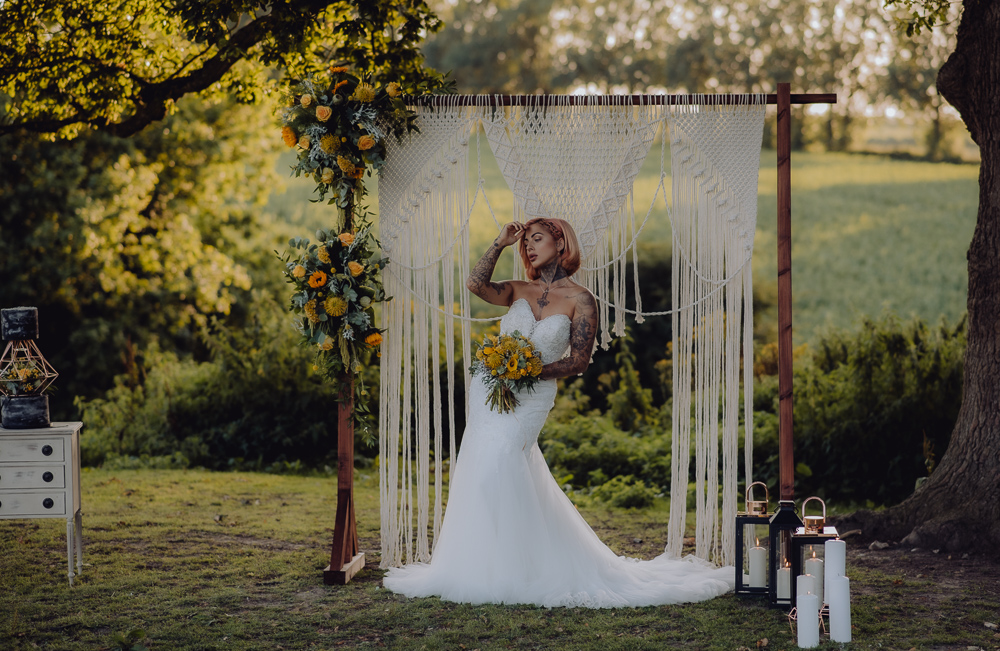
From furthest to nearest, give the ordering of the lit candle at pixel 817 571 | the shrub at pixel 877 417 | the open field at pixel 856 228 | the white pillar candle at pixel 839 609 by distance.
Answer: the open field at pixel 856 228
the shrub at pixel 877 417
the lit candle at pixel 817 571
the white pillar candle at pixel 839 609

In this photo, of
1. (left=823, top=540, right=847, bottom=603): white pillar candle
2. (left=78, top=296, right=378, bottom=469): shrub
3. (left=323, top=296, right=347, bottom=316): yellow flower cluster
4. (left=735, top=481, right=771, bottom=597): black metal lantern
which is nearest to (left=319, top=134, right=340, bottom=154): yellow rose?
(left=323, top=296, right=347, bottom=316): yellow flower cluster

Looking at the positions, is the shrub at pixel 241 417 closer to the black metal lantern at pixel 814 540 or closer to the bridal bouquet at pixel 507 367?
the bridal bouquet at pixel 507 367

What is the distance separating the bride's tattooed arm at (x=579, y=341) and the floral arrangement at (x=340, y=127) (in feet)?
4.30

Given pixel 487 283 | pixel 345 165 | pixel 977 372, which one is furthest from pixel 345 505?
pixel 977 372

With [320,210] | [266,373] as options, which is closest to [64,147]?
[266,373]

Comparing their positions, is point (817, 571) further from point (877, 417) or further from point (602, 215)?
point (877, 417)

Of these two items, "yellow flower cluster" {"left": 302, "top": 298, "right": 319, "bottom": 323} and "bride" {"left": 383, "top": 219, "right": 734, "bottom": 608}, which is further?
"yellow flower cluster" {"left": 302, "top": 298, "right": 319, "bottom": 323}

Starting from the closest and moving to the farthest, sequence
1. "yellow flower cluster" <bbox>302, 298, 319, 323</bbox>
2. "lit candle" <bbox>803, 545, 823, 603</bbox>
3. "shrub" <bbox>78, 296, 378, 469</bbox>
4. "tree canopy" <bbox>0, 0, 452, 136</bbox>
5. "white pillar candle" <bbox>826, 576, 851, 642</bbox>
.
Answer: "white pillar candle" <bbox>826, 576, 851, 642</bbox>, "lit candle" <bbox>803, 545, 823, 603</bbox>, "yellow flower cluster" <bbox>302, 298, 319, 323</bbox>, "tree canopy" <bbox>0, 0, 452, 136</bbox>, "shrub" <bbox>78, 296, 378, 469</bbox>

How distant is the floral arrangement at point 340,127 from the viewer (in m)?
4.85

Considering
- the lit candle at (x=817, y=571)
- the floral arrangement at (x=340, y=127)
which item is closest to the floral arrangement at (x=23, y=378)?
the floral arrangement at (x=340, y=127)

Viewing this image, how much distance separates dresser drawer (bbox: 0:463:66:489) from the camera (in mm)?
4707

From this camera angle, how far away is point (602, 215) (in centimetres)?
505

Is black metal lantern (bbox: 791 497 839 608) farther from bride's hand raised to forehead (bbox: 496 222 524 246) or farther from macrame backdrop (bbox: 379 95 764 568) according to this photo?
bride's hand raised to forehead (bbox: 496 222 524 246)

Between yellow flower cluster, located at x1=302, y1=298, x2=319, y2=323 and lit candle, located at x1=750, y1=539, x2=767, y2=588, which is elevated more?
yellow flower cluster, located at x1=302, y1=298, x2=319, y2=323
